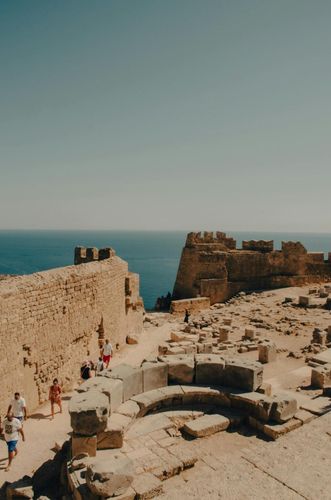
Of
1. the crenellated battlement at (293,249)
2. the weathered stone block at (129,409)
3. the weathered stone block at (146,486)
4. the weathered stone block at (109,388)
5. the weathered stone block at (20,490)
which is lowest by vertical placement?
the weathered stone block at (20,490)

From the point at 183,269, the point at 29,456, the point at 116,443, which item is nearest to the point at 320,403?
the point at 116,443

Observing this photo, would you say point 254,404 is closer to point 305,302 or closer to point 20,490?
point 20,490

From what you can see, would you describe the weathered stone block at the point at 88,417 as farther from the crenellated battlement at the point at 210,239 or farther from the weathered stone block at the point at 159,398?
the crenellated battlement at the point at 210,239

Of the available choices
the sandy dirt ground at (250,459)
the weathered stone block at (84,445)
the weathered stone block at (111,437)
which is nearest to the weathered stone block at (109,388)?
the weathered stone block at (111,437)

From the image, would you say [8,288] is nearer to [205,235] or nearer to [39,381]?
[39,381]

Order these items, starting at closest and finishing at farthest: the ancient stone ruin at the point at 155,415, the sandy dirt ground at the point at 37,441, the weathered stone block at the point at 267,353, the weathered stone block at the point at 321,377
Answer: the ancient stone ruin at the point at 155,415, the sandy dirt ground at the point at 37,441, the weathered stone block at the point at 321,377, the weathered stone block at the point at 267,353

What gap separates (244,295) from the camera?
27641mm

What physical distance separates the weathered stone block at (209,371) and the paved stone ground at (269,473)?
6.82 ft

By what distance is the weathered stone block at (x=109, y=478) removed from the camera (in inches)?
192

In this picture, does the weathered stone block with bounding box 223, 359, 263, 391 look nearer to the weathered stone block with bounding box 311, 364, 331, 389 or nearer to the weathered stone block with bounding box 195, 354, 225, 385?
the weathered stone block with bounding box 195, 354, 225, 385

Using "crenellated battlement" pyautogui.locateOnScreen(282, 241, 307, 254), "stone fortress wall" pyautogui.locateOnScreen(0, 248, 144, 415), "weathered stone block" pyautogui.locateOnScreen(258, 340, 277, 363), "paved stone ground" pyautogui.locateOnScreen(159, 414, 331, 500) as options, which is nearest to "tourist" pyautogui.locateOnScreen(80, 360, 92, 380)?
"stone fortress wall" pyautogui.locateOnScreen(0, 248, 144, 415)

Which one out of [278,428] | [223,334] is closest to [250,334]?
[223,334]

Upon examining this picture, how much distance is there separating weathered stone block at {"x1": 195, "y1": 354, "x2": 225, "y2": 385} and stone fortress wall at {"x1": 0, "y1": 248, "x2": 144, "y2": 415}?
4.63 m

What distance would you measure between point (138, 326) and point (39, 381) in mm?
9851
